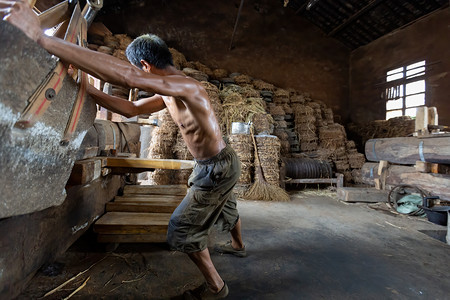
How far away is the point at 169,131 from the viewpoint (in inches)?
218

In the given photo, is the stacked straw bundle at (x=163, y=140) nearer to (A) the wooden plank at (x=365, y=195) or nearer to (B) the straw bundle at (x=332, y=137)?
(A) the wooden plank at (x=365, y=195)

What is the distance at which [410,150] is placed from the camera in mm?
4770

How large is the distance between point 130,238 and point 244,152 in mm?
3379

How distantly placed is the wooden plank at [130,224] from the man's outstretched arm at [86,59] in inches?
57.5

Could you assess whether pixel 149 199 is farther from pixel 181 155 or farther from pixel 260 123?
pixel 260 123

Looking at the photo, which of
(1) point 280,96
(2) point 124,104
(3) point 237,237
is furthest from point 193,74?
(3) point 237,237

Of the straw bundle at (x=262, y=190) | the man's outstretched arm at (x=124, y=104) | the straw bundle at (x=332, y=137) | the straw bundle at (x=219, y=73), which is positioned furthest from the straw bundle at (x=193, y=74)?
the man's outstretched arm at (x=124, y=104)

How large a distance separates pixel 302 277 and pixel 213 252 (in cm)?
92

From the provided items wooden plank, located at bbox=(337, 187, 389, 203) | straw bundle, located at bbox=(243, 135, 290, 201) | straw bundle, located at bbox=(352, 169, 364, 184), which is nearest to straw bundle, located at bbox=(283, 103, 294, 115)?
straw bundle, located at bbox=(352, 169, 364, 184)

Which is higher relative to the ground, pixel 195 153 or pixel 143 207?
pixel 195 153

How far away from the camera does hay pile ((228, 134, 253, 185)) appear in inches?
206

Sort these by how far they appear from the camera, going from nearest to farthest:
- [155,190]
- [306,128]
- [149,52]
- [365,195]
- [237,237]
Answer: [149,52] < [237,237] < [155,190] < [365,195] < [306,128]

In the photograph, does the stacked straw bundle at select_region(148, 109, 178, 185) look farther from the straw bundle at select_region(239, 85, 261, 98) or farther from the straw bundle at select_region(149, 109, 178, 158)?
the straw bundle at select_region(239, 85, 261, 98)

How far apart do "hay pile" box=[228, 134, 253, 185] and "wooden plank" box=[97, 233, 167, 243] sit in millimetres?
3053
